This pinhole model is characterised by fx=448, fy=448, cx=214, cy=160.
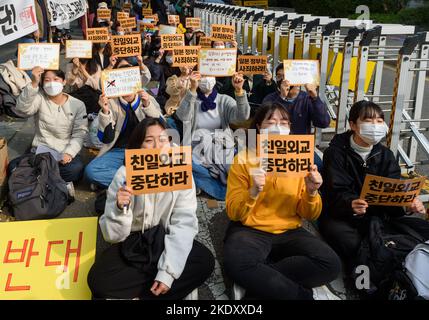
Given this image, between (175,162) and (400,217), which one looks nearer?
(175,162)

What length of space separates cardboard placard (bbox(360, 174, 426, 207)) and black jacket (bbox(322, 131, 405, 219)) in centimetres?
29

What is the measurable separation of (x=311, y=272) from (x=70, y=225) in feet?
6.01

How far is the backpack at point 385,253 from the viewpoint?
295 centimetres

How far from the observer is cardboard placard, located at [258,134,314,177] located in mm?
2988

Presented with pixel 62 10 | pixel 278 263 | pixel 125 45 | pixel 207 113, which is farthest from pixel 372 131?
pixel 62 10

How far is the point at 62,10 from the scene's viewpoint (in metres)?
7.59

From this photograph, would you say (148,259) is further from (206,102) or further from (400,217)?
(206,102)

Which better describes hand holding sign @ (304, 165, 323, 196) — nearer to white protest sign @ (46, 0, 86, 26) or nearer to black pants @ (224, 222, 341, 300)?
black pants @ (224, 222, 341, 300)

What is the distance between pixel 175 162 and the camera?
2.81 meters

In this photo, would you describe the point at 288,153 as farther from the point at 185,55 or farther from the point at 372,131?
the point at 185,55

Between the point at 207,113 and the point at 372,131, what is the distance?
6.16 ft

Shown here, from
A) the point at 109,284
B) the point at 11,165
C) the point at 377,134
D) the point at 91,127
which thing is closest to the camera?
the point at 109,284
